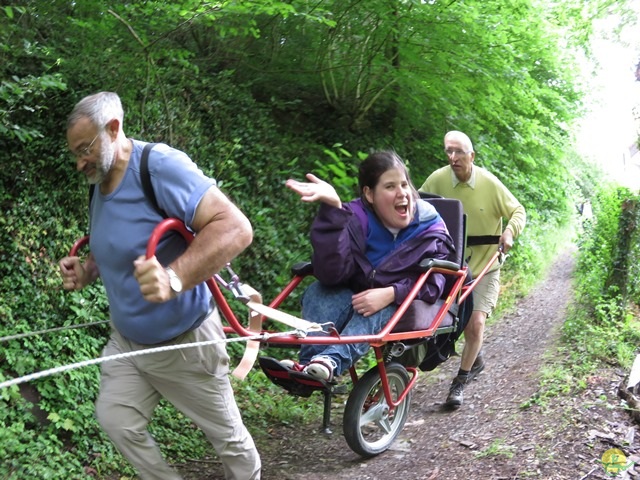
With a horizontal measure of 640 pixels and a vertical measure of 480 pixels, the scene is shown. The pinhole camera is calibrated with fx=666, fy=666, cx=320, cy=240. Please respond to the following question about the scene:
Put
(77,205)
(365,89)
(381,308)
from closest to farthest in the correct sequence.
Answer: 1. (381,308)
2. (77,205)
3. (365,89)

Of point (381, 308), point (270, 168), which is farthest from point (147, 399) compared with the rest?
point (270, 168)

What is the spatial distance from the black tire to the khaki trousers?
3.83ft

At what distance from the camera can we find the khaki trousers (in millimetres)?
2900

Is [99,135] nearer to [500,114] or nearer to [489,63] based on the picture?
[489,63]

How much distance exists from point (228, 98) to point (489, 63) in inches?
116

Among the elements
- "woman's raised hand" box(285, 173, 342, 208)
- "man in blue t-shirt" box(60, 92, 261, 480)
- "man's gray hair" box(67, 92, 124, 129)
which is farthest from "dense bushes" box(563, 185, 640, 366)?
"man's gray hair" box(67, 92, 124, 129)

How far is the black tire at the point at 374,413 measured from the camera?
4188mm

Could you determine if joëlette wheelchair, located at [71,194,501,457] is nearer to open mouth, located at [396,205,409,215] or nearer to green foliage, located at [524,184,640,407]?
open mouth, located at [396,205,409,215]

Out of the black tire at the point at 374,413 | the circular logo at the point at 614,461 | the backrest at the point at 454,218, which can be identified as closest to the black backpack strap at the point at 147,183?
the black tire at the point at 374,413

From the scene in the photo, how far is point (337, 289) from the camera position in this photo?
4348 millimetres

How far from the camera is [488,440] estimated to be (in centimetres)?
444

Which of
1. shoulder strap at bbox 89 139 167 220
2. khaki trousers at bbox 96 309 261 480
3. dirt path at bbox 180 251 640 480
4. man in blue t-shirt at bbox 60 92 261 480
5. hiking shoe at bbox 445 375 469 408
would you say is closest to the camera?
man in blue t-shirt at bbox 60 92 261 480

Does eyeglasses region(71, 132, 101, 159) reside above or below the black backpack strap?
above

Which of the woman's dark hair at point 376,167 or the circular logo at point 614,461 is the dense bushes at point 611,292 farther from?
the woman's dark hair at point 376,167
